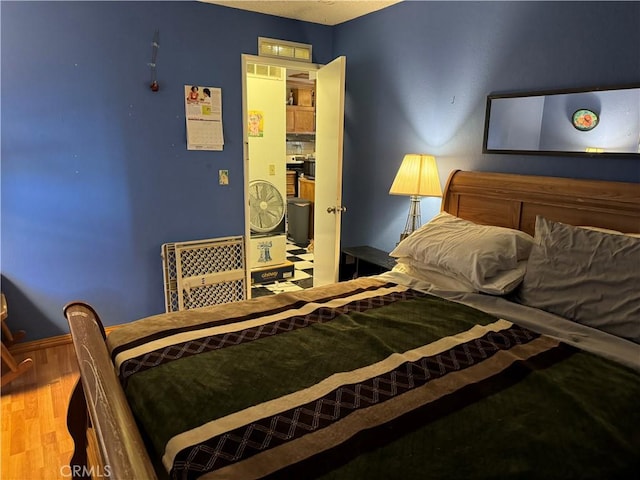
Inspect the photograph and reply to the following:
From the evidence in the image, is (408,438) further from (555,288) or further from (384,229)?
(384,229)

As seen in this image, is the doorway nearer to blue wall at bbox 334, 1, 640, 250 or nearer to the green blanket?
blue wall at bbox 334, 1, 640, 250

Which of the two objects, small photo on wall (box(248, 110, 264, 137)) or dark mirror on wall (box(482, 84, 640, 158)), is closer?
dark mirror on wall (box(482, 84, 640, 158))

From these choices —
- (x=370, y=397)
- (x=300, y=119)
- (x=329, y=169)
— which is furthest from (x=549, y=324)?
(x=300, y=119)

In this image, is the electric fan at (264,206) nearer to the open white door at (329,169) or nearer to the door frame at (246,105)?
the open white door at (329,169)

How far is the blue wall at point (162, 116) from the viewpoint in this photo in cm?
246

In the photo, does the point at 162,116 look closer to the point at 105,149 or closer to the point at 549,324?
the point at 105,149

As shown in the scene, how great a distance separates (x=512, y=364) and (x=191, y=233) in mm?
2543

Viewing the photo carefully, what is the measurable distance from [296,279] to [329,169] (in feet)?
4.80

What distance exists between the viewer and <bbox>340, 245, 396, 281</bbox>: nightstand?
2.98 metres

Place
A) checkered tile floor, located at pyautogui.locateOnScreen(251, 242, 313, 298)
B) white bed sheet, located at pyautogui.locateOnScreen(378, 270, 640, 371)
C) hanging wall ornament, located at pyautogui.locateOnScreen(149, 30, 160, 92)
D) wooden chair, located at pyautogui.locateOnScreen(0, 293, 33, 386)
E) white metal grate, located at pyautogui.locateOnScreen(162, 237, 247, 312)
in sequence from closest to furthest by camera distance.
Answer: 1. white bed sheet, located at pyautogui.locateOnScreen(378, 270, 640, 371)
2. wooden chair, located at pyautogui.locateOnScreen(0, 293, 33, 386)
3. hanging wall ornament, located at pyautogui.locateOnScreen(149, 30, 160, 92)
4. white metal grate, located at pyautogui.locateOnScreen(162, 237, 247, 312)
5. checkered tile floor, located at pyautogui.locateOnScreen(251, 242, 313, 298)

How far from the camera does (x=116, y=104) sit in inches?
113

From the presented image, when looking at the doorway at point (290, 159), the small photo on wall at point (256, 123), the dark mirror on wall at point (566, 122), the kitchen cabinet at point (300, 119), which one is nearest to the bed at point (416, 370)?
the dark mirror on wall at point (566, 122)

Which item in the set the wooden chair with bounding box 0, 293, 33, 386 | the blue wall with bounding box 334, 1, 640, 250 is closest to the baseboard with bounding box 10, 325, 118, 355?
the wooden chair with bounding box 0, 293, 33, 386

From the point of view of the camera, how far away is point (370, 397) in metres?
1.20
